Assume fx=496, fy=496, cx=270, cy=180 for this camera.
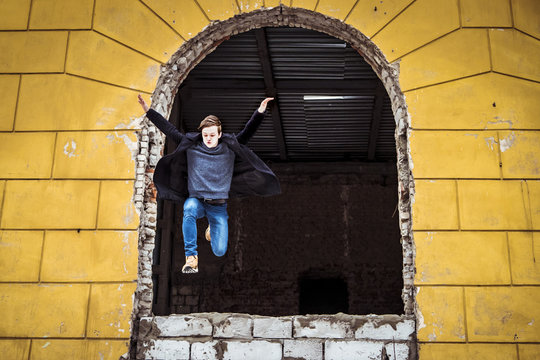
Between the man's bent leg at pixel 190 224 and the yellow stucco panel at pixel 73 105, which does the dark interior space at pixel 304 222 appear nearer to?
the yellow stucco panel at pixel 73 105

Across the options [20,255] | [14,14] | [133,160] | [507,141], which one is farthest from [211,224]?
[14,14]

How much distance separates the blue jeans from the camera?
402 cm

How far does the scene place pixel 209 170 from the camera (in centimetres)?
413

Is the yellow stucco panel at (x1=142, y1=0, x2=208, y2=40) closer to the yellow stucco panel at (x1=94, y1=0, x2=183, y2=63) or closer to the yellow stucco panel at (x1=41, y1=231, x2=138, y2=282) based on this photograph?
the yellow stucco panel at (x1=94, y1=0, x2=183, y2=63)

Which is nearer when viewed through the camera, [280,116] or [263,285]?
[280,116]

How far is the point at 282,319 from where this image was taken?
4.05 m

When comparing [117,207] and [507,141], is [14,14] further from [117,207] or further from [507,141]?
[507,141]

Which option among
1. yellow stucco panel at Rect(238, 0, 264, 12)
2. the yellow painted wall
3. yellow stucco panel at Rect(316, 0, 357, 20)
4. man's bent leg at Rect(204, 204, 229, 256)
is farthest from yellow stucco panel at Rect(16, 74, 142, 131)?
yellow stucco panel at Rect(316, 0, 357, 20)

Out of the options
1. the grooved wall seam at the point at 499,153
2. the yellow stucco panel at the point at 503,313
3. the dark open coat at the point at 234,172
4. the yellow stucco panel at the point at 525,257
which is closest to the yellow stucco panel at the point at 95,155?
the dark open coat at the point at 234,172

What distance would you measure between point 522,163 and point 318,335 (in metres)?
2.26

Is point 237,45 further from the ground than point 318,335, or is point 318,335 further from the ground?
point 237,45

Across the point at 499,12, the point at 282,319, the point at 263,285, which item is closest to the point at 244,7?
the point at 499,12

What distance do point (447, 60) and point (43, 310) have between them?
13.3ft

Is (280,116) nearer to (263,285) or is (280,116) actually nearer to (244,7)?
(263,285)
